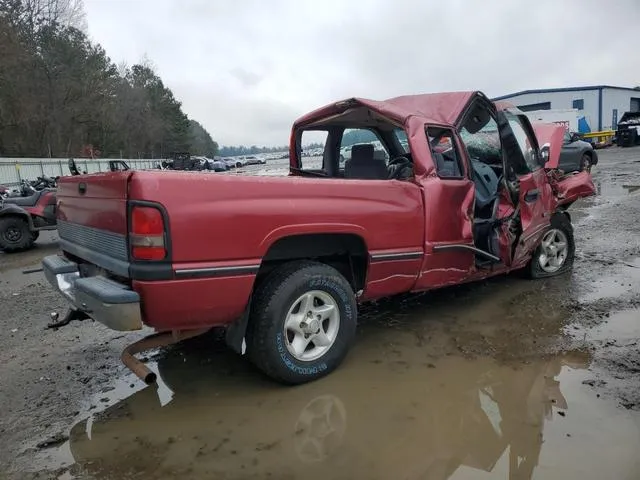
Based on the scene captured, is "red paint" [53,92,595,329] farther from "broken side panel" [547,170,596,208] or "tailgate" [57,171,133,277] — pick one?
"broken side panel" [547,170,596,208]

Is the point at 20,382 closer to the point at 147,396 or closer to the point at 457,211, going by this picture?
the point at 147,396

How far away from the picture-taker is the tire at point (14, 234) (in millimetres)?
9156

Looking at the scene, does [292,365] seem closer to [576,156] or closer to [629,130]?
[576,156]

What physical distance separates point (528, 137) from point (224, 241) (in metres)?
3.73

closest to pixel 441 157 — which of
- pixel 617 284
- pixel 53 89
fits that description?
pixel 617 284

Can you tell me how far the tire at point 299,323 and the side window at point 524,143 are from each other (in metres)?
2.63

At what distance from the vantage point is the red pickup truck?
2678 millimetres

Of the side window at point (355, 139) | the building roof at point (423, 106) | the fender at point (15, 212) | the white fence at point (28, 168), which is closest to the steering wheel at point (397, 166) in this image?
the building roof at point (423, 106)

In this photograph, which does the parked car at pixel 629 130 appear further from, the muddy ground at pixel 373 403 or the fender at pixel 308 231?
the fender at pixel 308 231

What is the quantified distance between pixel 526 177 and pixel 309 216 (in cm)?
266

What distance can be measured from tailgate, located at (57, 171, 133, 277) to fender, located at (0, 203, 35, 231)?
21.4ft

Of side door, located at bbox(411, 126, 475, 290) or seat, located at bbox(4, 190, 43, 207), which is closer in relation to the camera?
side door, located at bbox(411, 126, 475, 290)

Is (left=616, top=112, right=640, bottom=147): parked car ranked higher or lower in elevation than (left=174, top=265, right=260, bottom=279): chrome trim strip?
higher

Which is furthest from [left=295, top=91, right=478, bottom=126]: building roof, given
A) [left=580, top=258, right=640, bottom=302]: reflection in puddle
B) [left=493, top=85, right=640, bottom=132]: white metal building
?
[left=493, top=85, right=640, bottom=132]: white metal building
